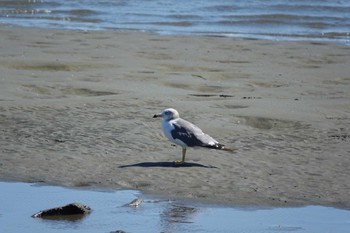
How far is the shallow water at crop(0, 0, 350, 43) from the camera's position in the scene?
24812 millimetres

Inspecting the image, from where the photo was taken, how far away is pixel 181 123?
9547 mm

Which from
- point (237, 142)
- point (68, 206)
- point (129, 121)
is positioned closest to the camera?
point (68, 206)

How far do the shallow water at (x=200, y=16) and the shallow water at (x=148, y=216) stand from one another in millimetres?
15166

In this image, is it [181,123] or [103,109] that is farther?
[103,109]

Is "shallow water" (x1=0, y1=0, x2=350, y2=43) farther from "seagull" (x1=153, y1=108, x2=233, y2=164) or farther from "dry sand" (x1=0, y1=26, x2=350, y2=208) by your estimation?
"seagull" (x1=153, y1=108, x2=233, y2=164)

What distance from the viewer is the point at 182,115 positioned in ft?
38.6

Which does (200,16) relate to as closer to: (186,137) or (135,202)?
(186,137)

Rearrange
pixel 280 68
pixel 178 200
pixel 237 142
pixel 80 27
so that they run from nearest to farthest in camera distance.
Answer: pixel 178 200 → pixel 237 142 → pixel 280 68 → pixel 80 27

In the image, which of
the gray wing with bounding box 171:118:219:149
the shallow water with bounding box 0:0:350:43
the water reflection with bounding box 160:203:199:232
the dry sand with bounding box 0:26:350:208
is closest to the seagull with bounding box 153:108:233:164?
the gray wing with bounding box 171:118:219:149

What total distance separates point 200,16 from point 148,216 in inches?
874

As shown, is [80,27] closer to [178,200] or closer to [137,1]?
[137,1]

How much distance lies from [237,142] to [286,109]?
2046 mm

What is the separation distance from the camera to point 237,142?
34.4ft

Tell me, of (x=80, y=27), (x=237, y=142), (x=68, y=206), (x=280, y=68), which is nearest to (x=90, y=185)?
(x=68, y=206)
